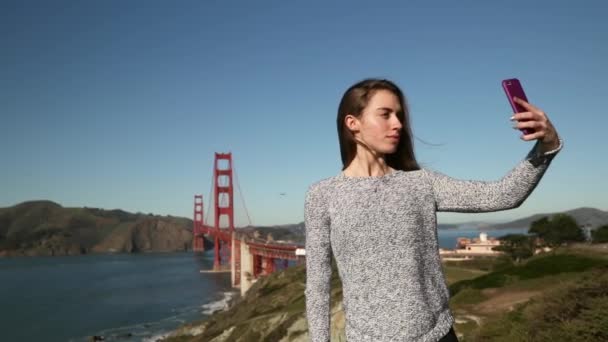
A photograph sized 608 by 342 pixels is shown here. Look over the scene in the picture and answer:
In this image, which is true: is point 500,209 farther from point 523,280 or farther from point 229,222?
point 229,222

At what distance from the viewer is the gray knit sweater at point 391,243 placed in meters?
1.58

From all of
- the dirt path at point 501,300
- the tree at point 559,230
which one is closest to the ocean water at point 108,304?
the dirt path at point 501,300

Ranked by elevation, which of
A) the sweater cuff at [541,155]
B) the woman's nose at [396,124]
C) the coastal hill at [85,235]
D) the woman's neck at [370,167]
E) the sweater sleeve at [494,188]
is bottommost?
the sweater sleeve at [494,188]

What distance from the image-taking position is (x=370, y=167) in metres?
1.83

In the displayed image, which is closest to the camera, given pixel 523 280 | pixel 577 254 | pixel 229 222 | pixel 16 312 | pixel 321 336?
pixel 321 336

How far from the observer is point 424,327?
1580 mm

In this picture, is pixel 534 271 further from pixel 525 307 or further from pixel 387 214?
pixel 387 214

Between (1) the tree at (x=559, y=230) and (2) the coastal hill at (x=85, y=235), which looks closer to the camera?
(1) the tree at (x=559, y=230)

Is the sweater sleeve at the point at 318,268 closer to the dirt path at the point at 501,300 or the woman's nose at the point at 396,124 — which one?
the woman's nose at the point at 396,124

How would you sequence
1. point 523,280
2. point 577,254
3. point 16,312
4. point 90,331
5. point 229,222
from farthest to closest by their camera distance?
1. point 229,222
2. point 16,312
3. point 90,331
4. point 577,254
5. point 523,280

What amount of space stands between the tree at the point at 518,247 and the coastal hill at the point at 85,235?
4089 inches

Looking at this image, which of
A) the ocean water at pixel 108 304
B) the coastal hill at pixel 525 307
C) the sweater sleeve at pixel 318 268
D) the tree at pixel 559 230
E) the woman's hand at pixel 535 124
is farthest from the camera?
the tree at pixel 559 230

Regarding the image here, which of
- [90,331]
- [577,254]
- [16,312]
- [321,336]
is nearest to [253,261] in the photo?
[90,331]

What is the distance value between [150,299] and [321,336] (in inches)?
1709
